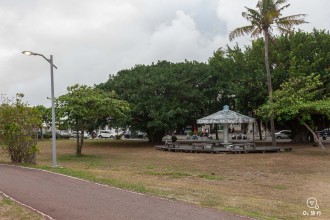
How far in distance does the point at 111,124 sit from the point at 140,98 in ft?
16.4

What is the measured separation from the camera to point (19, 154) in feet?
65.2

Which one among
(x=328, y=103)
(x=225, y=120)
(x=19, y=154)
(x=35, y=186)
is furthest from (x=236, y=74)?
(x=35, y=186)

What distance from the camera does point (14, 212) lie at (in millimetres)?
8500

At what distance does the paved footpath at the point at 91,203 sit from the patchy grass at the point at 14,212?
0.28m

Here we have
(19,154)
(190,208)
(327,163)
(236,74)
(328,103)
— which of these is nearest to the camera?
(190,208)

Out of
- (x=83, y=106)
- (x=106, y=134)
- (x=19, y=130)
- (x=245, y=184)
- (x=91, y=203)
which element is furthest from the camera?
(x=106, y=134)

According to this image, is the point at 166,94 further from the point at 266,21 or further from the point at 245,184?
the point at 245,184

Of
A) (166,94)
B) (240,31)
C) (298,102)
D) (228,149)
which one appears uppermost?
(240,31)

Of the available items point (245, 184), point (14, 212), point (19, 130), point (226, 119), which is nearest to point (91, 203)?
point (14, 212)

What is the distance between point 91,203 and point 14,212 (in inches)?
70.3

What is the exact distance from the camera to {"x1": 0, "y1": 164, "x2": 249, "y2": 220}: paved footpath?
8391mm

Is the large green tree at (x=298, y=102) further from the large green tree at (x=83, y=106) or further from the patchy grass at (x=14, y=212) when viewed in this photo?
the patchy grass at (x=14, y=212)

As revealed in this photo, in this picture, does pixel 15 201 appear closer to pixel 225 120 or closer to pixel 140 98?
pixel 225 120

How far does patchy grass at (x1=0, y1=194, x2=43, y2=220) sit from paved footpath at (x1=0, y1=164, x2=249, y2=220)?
0.92 feet
